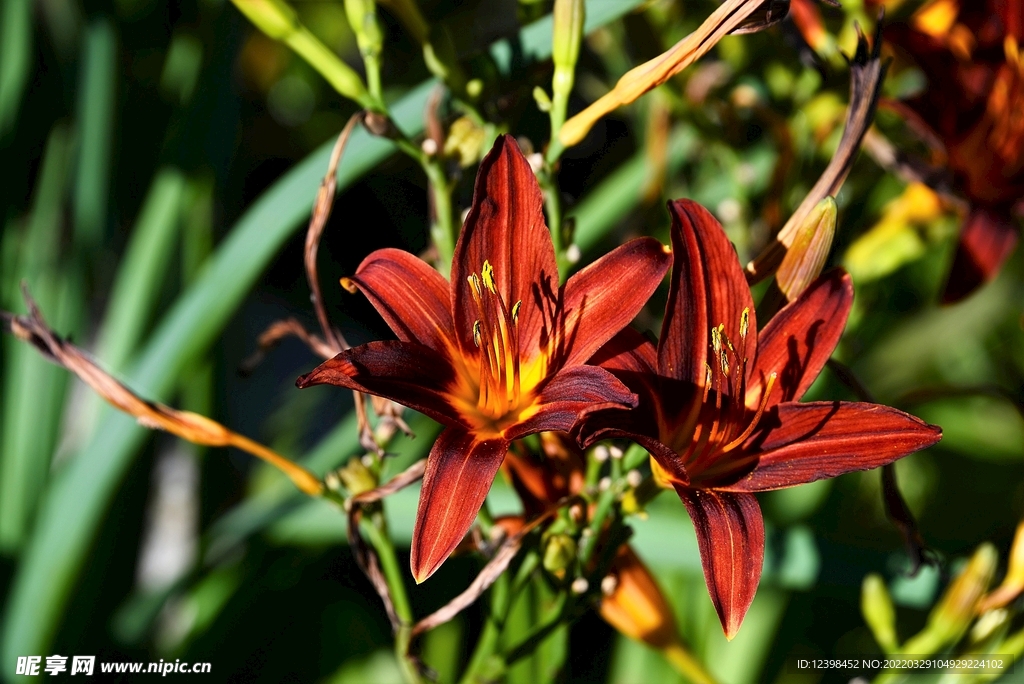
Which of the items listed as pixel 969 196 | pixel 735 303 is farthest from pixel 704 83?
pixel 735 303

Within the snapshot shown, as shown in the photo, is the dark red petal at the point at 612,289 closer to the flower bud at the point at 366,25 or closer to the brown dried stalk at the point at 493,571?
the brown dried stalk at the point at 493,571

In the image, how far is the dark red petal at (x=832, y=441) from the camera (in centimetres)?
46

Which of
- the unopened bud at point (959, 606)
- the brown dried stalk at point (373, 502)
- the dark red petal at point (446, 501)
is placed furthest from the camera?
the unopened bud at point (959, 606)

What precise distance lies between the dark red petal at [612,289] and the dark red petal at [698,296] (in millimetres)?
18

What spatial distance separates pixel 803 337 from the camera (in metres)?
0.51

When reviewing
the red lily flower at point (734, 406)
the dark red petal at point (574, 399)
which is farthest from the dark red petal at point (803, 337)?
the dark red petal at point (574, 399)

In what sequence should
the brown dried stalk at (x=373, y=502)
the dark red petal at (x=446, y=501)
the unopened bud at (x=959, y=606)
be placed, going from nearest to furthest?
the dark red petal at (x=446, y=501) → the brown dried stalk at (x=373, y=502) → the unopened bud at (x=959, y=606)

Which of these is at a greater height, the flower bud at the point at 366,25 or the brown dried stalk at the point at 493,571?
the flower bud at the point at 366,25

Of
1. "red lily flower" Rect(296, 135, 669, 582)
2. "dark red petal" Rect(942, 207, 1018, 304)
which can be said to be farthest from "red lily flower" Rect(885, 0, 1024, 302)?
"red lily flower" Rect(296, 135, 669, 582)

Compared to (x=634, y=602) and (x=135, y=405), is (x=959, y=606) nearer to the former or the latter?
(x=634, y=602)

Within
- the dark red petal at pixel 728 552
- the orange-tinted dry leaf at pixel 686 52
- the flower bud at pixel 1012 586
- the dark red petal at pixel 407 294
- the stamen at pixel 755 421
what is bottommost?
the flower bud at pixel 1012 586

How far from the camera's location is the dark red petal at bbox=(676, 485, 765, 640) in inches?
17.0

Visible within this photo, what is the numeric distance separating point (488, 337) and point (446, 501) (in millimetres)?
116

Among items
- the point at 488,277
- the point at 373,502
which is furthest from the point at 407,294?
the point at 373,502
